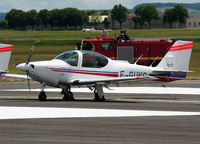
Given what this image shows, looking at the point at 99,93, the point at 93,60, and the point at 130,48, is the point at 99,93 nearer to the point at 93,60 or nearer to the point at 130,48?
the point at 93,60

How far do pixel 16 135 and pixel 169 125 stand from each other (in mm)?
3542

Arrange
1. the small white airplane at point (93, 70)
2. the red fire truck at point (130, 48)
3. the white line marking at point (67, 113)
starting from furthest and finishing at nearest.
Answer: the red fire truck at point (130, 48) → the small white airplane at point (93, 70) → the white line marking at point (67, 113)

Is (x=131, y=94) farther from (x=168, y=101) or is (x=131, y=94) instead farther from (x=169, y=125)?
(x=169, y=125)

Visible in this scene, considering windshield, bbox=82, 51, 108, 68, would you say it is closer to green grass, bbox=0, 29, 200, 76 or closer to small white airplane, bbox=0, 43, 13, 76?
small white airplane, bbox=0, 43, 13, 76

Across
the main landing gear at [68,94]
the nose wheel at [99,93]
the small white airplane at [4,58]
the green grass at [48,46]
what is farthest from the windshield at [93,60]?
the green grass at [48,46]

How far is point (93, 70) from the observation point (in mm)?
16422

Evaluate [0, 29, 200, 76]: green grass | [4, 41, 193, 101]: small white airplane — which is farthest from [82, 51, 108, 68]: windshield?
[0, 29, 200, 76]: green grass

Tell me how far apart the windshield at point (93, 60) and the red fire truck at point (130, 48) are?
10.5 metres

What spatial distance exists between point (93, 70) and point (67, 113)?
3855 mm

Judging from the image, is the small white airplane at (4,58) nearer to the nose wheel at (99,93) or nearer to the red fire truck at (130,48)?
the nose wheel at (99,93)

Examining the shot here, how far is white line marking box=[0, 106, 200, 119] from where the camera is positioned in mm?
12312

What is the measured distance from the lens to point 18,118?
11.9 metres

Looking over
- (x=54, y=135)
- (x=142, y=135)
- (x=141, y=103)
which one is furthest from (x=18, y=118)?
(x=141, y=103)

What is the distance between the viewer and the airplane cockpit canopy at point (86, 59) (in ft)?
53.0
